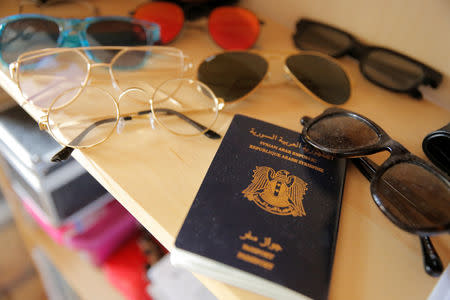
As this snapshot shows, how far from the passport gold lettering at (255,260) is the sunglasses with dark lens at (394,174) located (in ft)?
0.48

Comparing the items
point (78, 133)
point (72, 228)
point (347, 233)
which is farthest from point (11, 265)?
point (347, 233)

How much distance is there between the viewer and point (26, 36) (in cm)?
56

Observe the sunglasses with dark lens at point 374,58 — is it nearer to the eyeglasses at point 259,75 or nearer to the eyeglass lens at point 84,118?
the eyeglasses at point 259,75

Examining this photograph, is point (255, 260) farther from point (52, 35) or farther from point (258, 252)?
point (52, 35)

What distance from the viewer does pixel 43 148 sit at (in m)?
0.60

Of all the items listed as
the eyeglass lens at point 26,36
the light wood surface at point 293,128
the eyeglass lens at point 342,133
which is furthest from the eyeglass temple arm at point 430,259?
the eyeglass lens at point 26,36

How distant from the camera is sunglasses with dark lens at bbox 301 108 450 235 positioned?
0.37 metres

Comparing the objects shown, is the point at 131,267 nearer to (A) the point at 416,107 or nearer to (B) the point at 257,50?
(B) the point at 257,50

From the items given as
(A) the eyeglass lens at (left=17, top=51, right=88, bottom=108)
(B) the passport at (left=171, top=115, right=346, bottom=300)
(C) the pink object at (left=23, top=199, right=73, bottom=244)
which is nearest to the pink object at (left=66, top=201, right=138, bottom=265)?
(C) the pink object at (left=23, top=199, right=73, bottom=244)

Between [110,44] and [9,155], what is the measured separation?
0.34m

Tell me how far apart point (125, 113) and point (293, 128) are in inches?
10.1

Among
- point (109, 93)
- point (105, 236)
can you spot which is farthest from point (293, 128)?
point (105, 236)

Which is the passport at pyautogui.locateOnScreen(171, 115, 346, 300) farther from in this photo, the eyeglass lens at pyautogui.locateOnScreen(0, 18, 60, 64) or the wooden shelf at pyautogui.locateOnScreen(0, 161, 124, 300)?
the wooden shelf at pyautogui.locateOnScreen(0, 161, 124, 300)

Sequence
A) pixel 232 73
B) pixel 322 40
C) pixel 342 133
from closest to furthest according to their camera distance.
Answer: pixel 342 133 → pixel 232 73 → pixel 322 40
